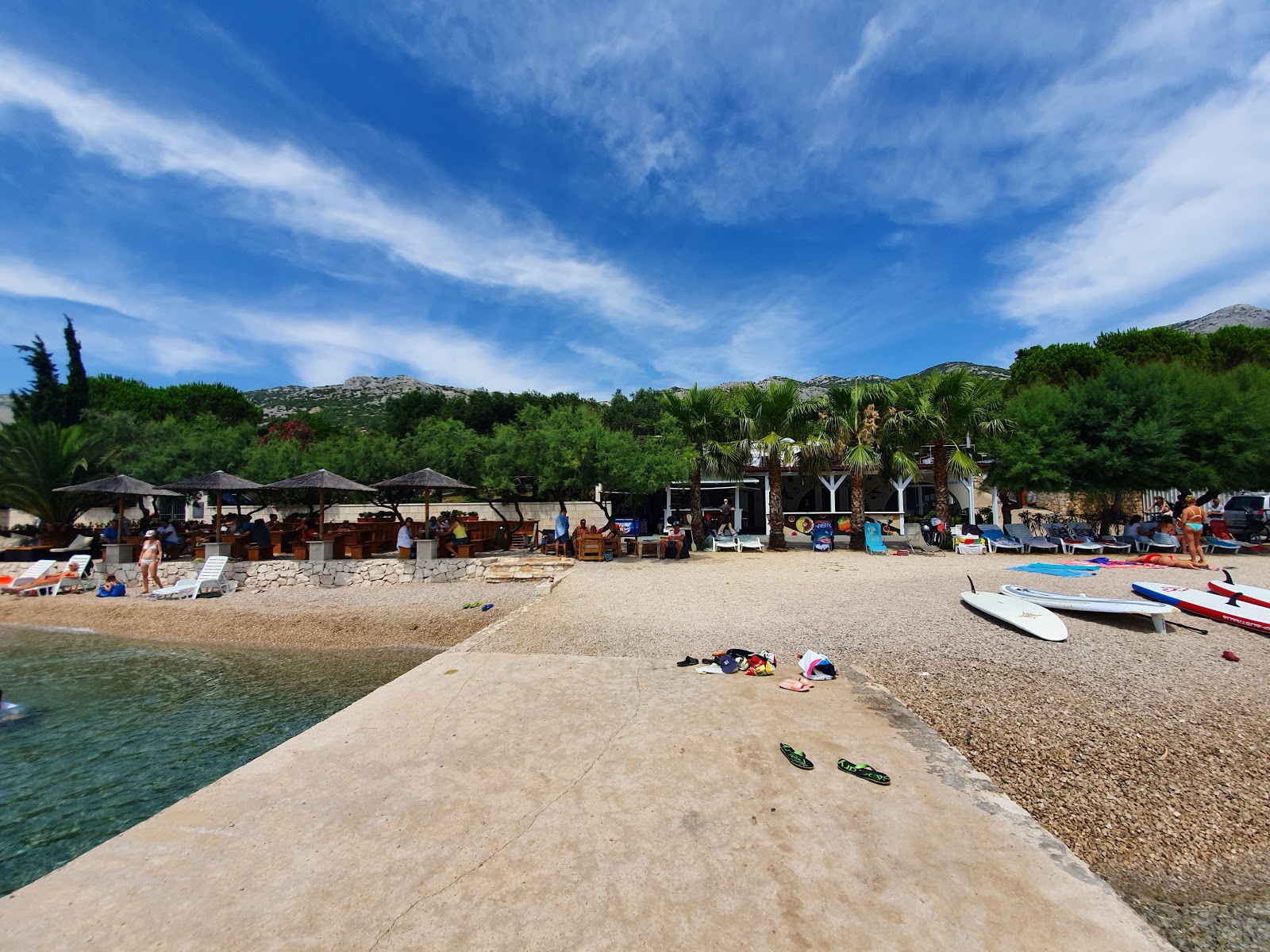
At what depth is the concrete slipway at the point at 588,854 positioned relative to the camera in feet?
7.97

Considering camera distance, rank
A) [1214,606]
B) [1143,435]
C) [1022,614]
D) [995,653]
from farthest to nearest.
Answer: [1143,435]
[1214,606]
[1022,614]
[995,653]

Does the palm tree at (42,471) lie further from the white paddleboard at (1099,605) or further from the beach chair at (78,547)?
the white paddleboard at (1099,605)

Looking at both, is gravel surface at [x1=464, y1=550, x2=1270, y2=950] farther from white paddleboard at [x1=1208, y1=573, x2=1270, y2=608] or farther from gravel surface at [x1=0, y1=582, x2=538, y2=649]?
gravel surface at [x1=0, y1=582, x2=538, y2=649]

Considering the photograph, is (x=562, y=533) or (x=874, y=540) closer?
(x=562, y=533)

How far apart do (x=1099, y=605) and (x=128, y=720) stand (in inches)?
509

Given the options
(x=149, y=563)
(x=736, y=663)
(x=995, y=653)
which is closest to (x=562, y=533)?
(x=149, y=563)

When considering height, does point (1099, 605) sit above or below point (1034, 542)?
below

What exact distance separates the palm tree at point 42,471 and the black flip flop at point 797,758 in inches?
950

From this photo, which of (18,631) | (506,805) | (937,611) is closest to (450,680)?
(506,805)

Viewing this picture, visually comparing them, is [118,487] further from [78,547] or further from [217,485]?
[78,547]

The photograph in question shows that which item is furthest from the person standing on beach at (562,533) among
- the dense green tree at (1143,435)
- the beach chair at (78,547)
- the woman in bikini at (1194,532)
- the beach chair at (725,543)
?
the woman in bikini at (1194,532)

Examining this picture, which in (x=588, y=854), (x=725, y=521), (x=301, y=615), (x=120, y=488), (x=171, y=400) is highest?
(x=171, y=400)

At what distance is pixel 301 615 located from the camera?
37.0ft

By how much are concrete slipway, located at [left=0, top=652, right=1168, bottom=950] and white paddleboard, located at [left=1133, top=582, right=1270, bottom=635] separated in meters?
6.57
